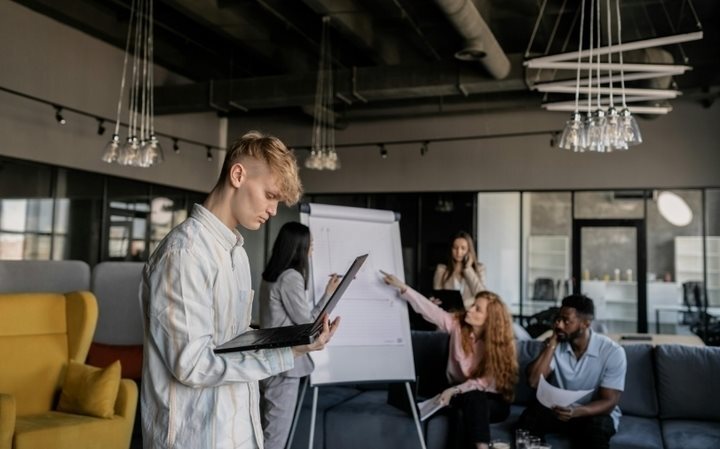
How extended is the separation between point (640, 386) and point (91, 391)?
346cm

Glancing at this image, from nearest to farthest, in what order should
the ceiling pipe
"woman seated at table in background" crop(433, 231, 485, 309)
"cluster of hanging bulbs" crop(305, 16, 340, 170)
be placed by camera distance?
the ceiling pipe → "woman seated at table in background" crop(433, 231, 485, 309) → "cluster of hanging bulbs" crop(305, 16, 340, 170)

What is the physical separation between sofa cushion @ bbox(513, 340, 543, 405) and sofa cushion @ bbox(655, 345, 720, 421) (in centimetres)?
77

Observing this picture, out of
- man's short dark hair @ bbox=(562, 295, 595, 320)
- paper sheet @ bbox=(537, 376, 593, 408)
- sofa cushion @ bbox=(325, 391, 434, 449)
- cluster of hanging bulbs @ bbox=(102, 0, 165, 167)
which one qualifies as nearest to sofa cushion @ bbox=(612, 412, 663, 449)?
paper sheet @ bbox=(537, 376, 593, 408)

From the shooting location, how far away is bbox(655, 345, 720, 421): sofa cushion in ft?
13.3

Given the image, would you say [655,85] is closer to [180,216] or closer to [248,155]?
[248,155]

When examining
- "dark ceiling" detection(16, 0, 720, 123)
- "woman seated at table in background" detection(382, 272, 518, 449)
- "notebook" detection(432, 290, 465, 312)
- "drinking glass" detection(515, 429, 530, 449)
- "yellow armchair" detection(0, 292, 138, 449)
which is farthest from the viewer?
"dark ceiling" detection(16, 0, 720, 123)

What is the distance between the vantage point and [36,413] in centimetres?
411

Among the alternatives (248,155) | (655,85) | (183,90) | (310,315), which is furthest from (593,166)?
(248,155)

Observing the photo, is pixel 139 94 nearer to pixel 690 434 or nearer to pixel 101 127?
pixel 101 127

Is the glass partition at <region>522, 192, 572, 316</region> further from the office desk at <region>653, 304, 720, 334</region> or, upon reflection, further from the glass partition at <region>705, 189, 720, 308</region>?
the glass partition at <region>705, 189, 720, 308</region>

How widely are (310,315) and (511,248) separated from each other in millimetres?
6368

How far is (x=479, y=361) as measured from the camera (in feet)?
13.5

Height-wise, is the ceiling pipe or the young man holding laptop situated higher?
the ceiling pipe

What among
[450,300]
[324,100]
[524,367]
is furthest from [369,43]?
[524,367]
